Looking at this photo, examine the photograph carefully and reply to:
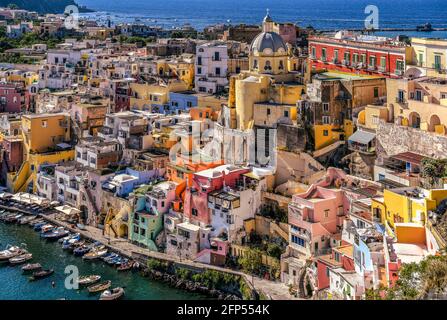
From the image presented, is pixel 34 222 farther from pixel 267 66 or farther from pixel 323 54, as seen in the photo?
pixel 323 54

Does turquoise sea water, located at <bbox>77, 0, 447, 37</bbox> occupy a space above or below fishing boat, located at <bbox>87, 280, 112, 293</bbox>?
above

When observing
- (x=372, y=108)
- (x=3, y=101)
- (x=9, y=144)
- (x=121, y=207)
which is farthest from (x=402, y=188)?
(x=3, y=101)

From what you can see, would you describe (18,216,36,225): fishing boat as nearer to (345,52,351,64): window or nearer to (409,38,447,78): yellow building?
(345,52,351,64): window

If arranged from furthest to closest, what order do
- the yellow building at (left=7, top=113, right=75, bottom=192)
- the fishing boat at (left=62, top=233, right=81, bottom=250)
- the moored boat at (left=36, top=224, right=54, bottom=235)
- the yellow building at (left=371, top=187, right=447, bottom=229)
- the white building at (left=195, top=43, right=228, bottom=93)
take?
the white building at (left=195, top=43, right=228, bottom=93) < the yellow building at (left=7, top=113, right=75, bottom=192) < the moored boat at (left=36, top=224, right=54, bottom=235) < the fishing boat at (left=62, top=233, right=81, bottom=250) < the yellow building at (left=371, top=187, right=447, bottom=229)

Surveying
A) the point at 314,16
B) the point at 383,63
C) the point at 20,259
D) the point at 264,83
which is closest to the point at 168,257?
the point at 20,259

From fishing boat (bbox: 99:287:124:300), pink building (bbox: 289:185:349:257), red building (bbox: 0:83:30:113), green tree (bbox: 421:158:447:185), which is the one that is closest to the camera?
green tree (bbox: 421:158:447:185)

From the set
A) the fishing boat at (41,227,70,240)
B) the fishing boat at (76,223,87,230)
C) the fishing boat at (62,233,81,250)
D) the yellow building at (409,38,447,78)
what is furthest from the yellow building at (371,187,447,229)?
the fishing boat at (41,227,70,240)

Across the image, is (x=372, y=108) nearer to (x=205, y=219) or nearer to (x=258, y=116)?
(x=258, y=116)
